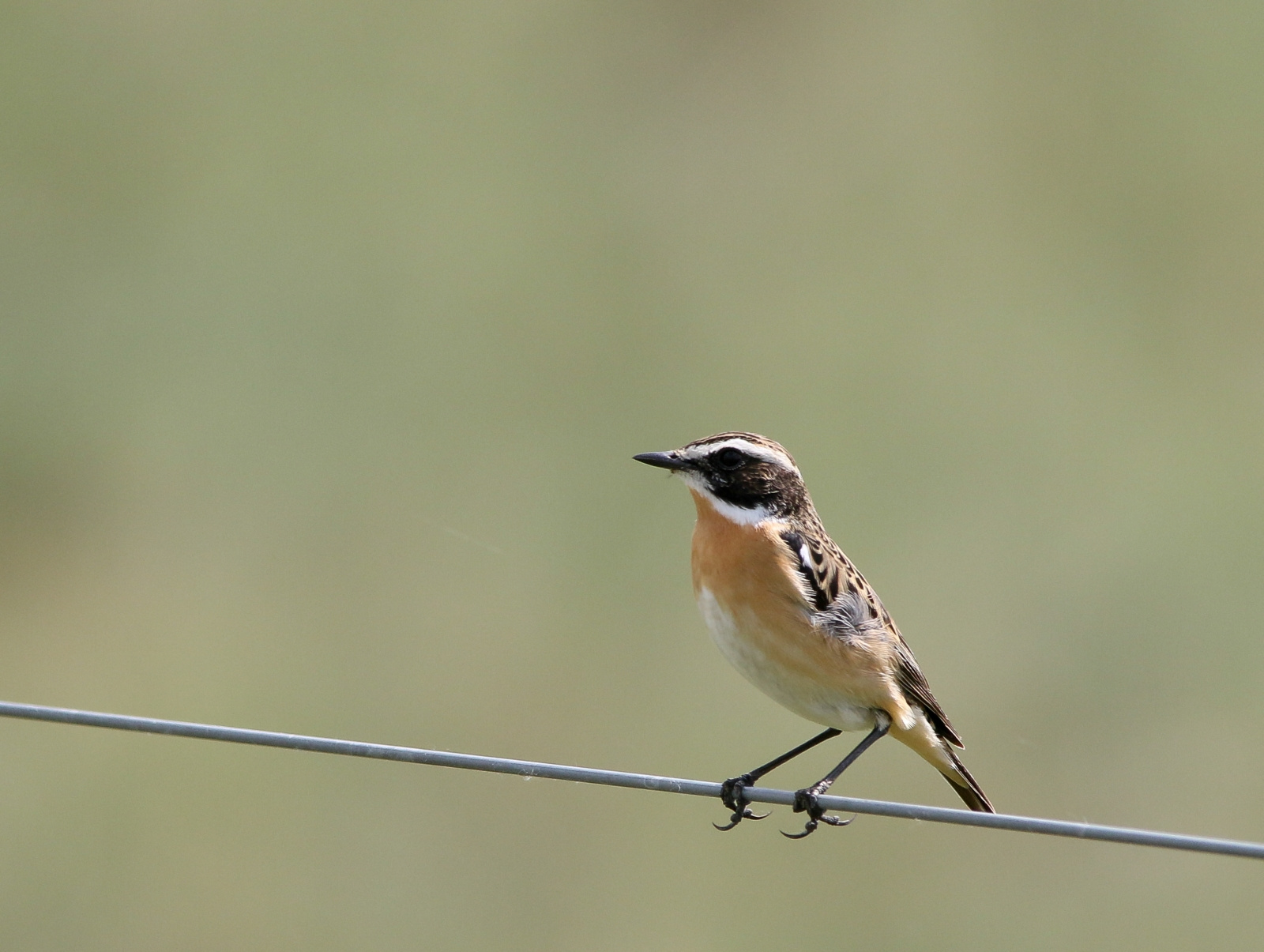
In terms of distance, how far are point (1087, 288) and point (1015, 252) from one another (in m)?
0.89

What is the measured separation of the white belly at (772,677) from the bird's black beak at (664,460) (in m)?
0.50

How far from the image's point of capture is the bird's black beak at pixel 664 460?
5270 millimetres

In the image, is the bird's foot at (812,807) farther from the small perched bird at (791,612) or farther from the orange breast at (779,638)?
the orange breast at (779,638)

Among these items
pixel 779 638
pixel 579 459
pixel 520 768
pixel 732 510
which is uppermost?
pixel 579 459

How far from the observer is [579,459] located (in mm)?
12359

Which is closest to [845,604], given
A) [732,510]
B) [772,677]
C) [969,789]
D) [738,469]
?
[772,677]

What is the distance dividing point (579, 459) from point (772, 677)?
7.42 meters

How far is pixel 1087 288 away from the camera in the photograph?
1455cm

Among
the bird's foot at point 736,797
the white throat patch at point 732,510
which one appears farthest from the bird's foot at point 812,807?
the white throat patch at point 732,510

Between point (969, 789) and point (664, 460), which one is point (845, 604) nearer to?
point (664, 460)

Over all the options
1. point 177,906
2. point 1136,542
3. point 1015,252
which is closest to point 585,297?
point 1015,252

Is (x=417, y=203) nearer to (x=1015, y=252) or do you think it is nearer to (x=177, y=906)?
(x=1015, y=252)

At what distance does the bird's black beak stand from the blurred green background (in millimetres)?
5247

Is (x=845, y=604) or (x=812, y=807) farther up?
(x=845, y=604)
